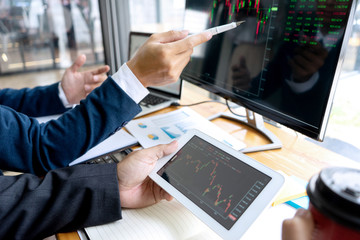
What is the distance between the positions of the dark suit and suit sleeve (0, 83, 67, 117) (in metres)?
0.29

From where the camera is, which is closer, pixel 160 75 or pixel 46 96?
pixel 160 75

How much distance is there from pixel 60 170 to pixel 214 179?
0.31 metres

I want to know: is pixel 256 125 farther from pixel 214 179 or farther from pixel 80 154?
pixel 80 154

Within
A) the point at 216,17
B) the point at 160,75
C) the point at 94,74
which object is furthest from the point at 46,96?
the point at 216,17

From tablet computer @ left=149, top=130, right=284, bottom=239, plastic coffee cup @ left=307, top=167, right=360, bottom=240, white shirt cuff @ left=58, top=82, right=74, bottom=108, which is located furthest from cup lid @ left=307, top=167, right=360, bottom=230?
white shirt cuff @ left=58, top=82, right=74, bottom=108

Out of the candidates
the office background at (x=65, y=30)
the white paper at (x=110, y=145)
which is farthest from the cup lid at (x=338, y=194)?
the office background at (x=65, y=30)

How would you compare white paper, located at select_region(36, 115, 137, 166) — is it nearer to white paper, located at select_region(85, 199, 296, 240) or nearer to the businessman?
the businessman

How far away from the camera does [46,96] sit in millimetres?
948

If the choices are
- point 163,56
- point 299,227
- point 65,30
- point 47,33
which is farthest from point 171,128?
point 47,33

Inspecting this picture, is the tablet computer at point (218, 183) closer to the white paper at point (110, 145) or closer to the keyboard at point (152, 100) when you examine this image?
the white paper at point (110, 145)

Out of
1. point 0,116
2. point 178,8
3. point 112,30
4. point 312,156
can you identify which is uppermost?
point 178,8

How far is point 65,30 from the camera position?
222cm

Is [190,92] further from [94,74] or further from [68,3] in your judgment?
[68,3]

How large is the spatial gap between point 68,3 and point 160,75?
1746mm
